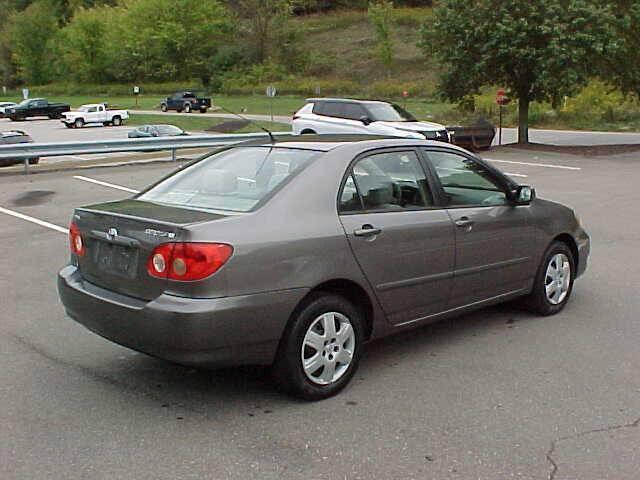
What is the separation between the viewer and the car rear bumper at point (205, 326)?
13.9 ft

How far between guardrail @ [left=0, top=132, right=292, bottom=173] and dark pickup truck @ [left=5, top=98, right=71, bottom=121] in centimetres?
4320

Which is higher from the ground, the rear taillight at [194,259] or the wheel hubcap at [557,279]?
the rear taillight at [194,259]

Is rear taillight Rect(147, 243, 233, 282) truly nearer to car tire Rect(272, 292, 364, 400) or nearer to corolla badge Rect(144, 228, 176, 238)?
corolla badge Rect(144, 228, 176, 238)

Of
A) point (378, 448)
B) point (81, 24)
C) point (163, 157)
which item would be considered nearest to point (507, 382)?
point (378, 448)

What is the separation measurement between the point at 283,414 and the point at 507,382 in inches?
58.6

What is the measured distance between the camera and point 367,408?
460 cm

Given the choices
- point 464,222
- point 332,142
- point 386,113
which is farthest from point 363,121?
point 332,142

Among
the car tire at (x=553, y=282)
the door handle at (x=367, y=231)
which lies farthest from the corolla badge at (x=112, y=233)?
the car tire at (x=553, y=282)

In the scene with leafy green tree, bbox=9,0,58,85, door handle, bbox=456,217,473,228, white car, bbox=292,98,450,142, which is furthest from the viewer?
leafy green tree, bbox=9,0,58,85

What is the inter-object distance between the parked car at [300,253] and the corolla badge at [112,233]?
0.01 m

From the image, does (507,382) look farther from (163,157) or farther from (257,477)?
(163,157)

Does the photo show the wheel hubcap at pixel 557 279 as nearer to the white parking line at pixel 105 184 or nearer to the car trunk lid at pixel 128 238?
the car trunk lid at pixel 128 238

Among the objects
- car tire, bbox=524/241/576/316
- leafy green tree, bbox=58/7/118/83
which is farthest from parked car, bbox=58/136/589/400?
leafy green tree, bbox=58/7/118/83

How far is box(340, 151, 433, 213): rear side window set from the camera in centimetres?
505
